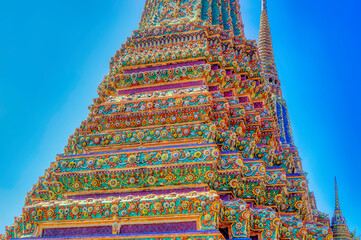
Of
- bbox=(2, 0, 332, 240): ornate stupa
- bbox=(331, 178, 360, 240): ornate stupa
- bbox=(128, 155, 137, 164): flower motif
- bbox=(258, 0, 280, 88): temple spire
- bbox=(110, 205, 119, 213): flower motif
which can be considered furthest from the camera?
bbox=(258, 0, 280, 88): temple spire

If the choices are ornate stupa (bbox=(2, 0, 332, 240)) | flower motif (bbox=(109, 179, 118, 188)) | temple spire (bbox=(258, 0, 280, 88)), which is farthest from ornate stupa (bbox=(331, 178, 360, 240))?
flower motif (bbox=(109, 179, 118, 188))

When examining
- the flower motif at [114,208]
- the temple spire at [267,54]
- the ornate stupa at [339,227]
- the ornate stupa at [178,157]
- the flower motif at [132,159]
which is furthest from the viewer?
the temple spire at [267,54]

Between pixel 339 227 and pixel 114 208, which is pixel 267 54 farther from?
pixel 114 208

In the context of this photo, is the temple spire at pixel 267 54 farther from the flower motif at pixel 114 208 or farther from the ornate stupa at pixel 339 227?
the flower motif at pixel 114 208

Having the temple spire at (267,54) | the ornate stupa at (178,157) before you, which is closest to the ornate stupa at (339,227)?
the temple spire at (267,54)

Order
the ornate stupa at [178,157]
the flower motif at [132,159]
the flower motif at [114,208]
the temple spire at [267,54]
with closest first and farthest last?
the ornate stupa at [178,157] < the flower motif at [114,208] < the flower motif at [132,159] < the temple spire at [267,54]

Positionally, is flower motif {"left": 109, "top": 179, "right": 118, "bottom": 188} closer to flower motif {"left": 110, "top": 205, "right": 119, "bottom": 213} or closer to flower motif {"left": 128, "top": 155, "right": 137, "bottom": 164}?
flower motif {"left": 128, "top": 155, "right": 137, "bottom": 164}

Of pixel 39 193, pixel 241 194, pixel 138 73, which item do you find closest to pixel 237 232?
pixel 241 194

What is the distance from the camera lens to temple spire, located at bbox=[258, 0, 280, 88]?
2581cm

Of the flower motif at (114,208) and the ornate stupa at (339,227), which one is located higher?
the ornate stupa at (339,227)

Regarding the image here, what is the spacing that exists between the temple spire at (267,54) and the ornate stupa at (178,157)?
1481 centimetres

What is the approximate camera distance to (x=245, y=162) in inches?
291

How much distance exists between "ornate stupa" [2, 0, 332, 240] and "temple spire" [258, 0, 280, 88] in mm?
14810

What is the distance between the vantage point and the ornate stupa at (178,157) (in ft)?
19.6
